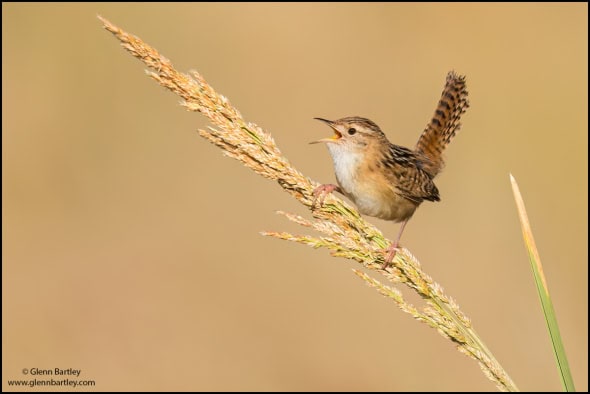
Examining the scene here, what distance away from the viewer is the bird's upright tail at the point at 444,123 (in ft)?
15.8

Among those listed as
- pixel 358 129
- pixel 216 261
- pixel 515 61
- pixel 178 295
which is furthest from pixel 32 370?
pixel 515 61

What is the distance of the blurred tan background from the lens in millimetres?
7852

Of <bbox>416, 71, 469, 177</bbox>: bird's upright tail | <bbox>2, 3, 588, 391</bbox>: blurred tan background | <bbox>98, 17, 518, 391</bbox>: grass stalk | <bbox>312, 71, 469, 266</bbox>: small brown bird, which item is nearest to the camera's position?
<bbox>98, 17, 518, 391</bbox>: grass stalk

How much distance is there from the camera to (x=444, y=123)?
488 centimetres

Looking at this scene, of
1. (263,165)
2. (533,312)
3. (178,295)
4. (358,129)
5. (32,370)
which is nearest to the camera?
(263,165)

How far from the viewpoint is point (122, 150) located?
372 inches

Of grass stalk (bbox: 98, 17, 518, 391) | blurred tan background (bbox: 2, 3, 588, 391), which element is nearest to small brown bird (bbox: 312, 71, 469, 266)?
grass stalk (bbox: 98, 17, 518, 391)

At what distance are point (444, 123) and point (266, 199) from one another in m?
4.57

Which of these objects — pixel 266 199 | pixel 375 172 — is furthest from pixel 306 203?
pixel 266 199

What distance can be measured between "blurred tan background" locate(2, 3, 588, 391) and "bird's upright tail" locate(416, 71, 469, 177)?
2.91 m

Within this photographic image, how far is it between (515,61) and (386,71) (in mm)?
1748

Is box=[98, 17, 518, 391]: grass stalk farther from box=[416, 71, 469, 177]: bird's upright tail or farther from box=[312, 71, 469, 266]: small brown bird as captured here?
box=[416, 71, 469, 177]: bird's upright tail

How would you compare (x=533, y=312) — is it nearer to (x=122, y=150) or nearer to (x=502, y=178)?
(x=502, y=178)

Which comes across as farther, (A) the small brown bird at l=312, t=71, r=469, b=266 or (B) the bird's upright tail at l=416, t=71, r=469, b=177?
(B) the bird's upright tail at l=416, t=71, r=469, b=177
